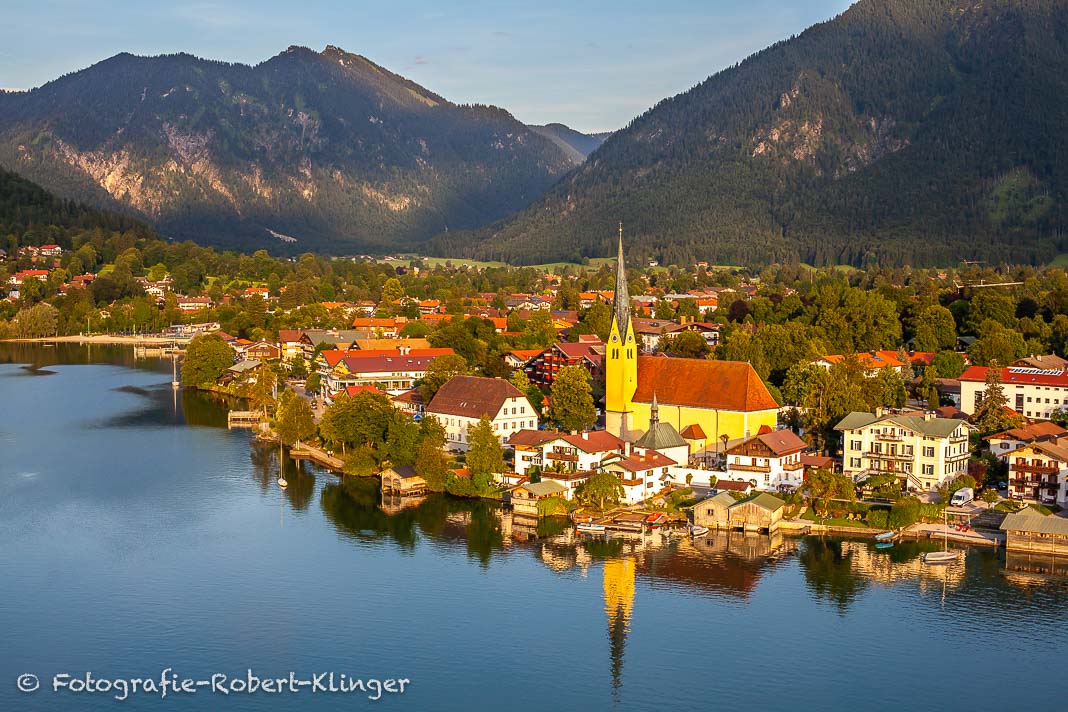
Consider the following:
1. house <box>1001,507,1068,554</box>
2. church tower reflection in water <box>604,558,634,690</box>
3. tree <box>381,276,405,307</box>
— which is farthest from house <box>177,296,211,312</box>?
house <box>1001,507,1068,554</box>

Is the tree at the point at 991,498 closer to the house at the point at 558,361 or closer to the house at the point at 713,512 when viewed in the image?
the house at the point at 713,512

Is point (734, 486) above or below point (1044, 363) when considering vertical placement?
below

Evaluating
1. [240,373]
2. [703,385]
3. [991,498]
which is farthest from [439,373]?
[991,498]

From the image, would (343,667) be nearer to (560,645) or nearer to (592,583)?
(560,645)

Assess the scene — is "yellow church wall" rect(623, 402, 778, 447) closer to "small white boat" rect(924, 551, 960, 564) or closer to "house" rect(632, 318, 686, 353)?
"small white boat" rect(924, 551, 960, 564)

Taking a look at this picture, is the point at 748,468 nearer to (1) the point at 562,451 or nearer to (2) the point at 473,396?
(1) the point at 562,451

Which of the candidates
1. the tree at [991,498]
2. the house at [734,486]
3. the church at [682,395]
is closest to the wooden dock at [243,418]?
the church at [682,395]

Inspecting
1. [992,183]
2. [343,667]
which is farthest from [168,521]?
[992,183]
